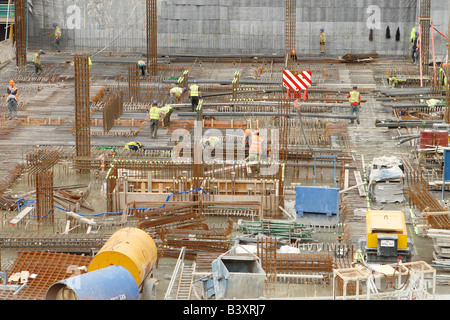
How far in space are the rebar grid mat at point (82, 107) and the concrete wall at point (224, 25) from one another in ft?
54.4

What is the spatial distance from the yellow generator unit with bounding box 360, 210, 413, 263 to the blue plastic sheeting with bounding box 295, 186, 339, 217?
2491 mm

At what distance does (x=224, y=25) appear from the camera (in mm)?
40812

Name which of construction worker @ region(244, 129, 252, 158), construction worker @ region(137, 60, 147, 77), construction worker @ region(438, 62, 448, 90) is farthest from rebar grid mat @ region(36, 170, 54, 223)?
construction worker @ region(438, 62, 448, 90)

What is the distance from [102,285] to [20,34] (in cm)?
2528

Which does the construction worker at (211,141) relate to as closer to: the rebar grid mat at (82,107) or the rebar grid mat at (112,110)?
the rebar grid mat at (82,107)

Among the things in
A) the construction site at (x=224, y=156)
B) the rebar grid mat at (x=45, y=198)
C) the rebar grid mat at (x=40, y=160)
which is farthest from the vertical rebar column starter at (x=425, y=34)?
the rebar grid mat at (x=45, y=198)

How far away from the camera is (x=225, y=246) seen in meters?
17.7

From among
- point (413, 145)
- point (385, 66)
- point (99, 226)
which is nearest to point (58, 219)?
point (99, 226)

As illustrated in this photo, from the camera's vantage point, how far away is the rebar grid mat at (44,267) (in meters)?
15.8

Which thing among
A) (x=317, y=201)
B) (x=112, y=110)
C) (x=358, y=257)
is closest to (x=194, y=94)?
(x=112, y=110)

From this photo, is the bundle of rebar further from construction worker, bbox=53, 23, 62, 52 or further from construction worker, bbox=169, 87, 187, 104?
construction worker, bbox=53, 23, 62, 52

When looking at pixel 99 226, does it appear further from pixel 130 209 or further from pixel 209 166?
pixel 209 166

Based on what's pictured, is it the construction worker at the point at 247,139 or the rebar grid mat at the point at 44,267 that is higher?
the construction worker at the point at 247,139

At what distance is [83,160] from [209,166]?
136 inches
